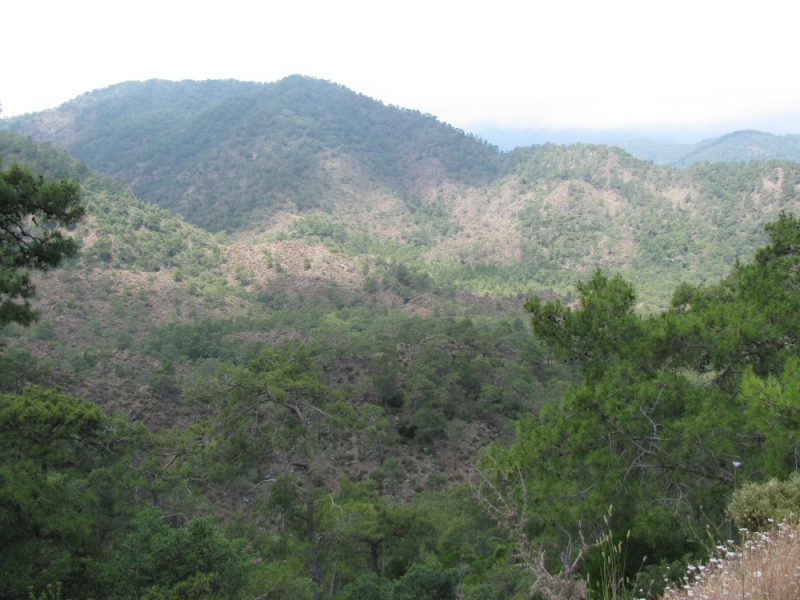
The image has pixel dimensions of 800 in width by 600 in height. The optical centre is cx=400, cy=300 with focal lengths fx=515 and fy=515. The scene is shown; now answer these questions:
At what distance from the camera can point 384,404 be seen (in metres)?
22.3

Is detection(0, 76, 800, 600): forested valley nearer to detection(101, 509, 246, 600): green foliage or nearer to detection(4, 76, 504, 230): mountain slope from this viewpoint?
detection(101, 509, 246, 600): green foliage

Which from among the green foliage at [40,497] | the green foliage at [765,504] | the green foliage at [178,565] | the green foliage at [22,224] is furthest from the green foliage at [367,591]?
the green foliage at [22,224]

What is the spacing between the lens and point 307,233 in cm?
6456

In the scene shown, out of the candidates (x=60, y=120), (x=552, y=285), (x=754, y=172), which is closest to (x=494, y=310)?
(x=552, y=285)

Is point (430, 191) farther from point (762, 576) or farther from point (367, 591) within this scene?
point (762, 576)

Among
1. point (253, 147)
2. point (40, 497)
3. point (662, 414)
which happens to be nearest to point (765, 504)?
point (662, 414)

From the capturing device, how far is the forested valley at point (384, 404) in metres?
5.59

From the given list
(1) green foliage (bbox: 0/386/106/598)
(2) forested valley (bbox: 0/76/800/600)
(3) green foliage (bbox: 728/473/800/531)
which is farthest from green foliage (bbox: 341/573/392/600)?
(3) green foliage (bbox: 728/473/800/531)

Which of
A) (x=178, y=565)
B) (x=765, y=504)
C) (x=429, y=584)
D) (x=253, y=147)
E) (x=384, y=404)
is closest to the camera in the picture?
(x=765, y=504)

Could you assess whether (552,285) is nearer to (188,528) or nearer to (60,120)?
(188,528)

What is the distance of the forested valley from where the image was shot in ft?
18.4

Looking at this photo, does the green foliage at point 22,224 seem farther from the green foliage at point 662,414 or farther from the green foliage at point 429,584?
the green foliage at point 429,584

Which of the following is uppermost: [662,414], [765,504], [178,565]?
[765,504]

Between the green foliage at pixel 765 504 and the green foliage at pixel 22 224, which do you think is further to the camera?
the green foliage at pixel 22 224
